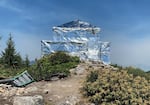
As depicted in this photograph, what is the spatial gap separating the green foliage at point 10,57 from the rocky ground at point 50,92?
5.91 metres

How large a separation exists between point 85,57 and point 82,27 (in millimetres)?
1967

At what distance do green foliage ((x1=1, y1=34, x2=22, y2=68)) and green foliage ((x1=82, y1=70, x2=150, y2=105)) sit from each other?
803cm

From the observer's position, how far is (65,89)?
60.0ft

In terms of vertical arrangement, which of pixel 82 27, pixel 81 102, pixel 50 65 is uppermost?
pixel 82 27

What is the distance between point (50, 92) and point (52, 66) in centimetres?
372

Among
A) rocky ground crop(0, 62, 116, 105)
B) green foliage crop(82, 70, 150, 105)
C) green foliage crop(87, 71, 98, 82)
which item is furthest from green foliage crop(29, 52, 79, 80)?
green foliage crop(82, 70, 150, 105)

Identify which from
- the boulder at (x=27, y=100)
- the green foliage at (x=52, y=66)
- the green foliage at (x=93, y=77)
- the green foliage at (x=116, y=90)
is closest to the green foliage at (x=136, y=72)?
the green foliage at (x=116, y=90)

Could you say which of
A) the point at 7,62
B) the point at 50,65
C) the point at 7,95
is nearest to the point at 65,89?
the point at 7,95

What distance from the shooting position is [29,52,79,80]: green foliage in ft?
66.2

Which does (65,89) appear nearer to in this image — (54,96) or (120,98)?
(54,96)

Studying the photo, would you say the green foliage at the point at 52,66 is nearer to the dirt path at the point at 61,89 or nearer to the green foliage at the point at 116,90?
the dirt path at the point at 61,89

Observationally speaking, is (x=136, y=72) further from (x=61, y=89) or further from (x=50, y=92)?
(x=50, y=92)

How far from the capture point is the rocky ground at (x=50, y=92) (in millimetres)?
16705

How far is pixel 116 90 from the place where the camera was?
659 inches
